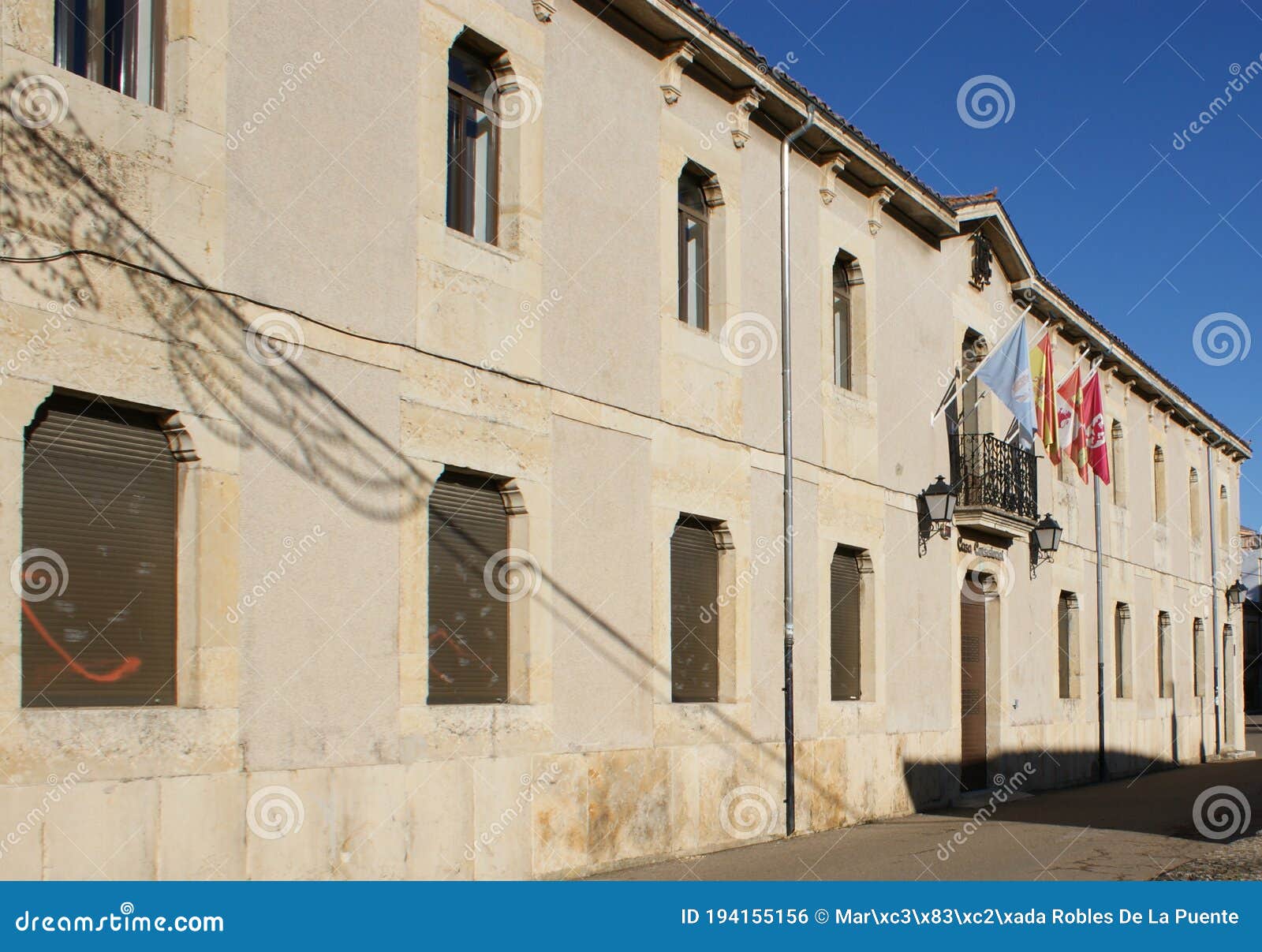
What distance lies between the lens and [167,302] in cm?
928

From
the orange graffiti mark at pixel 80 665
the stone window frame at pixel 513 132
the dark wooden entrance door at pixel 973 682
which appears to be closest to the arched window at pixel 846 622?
the dark wooden entrance door at pixel 973 682

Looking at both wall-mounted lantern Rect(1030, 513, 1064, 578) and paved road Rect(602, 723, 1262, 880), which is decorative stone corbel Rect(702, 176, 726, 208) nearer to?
paved road Rect(602, 723, 1262, 880)

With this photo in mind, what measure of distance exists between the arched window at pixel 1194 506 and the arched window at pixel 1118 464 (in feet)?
20.4

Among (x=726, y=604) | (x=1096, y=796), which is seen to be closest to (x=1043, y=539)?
(x=1096, y=796)

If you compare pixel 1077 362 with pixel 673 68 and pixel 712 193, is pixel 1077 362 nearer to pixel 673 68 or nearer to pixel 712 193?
pixel 712 193

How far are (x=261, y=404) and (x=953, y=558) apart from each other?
1288 centimetres

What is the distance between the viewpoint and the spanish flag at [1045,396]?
22453 millimetres

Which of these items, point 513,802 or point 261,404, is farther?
point 513,802

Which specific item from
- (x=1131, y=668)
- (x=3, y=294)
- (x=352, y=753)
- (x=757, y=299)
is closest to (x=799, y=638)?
(x=757, y=299)

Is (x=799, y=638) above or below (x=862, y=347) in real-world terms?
below

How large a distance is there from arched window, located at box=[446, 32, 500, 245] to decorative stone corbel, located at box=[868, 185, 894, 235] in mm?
7408

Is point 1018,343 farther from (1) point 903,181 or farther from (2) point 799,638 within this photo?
(2) point 799,638

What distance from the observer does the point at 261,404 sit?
9.98m

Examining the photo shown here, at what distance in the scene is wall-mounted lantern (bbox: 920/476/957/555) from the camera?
19.6 meters
